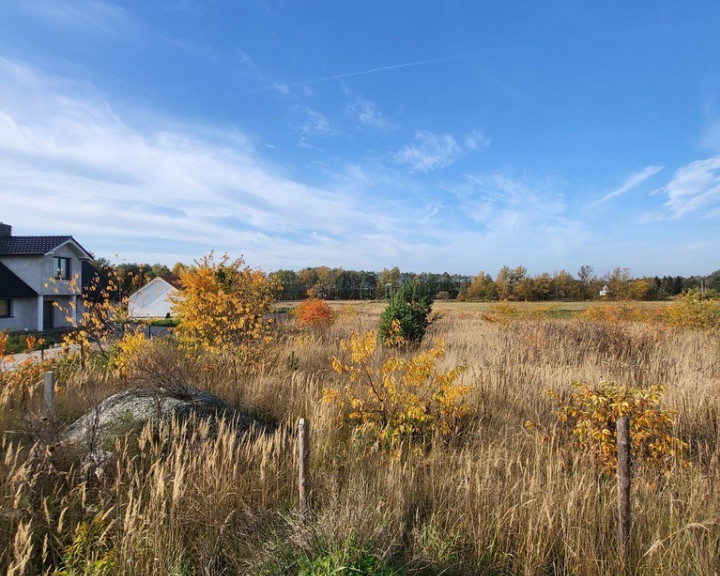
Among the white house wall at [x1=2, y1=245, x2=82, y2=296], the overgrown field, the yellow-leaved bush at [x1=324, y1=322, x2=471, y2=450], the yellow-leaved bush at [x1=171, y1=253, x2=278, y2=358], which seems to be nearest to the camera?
the overgrown field

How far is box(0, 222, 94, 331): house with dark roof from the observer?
74.8 feet

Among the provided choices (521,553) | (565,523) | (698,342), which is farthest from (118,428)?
(698,342)

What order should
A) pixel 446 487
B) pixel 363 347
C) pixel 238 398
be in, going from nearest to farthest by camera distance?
pixel 446 487, pixel 363 347, pixel 238 398

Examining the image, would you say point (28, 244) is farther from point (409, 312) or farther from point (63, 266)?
point (409, 312)

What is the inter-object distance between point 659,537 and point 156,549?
309 centimetres

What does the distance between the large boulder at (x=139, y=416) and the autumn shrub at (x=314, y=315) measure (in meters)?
10.6

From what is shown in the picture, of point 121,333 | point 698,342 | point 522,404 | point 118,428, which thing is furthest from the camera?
point 698,342

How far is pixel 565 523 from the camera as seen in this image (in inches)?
97.9

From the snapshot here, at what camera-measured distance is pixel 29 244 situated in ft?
80.6

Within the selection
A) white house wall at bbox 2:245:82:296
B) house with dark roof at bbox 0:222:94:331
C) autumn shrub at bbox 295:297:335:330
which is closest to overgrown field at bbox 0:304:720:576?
autumn shrub at bbox 295:297:335:330

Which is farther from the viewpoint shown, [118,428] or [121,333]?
[121,333]

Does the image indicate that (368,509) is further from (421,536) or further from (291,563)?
(291,563)

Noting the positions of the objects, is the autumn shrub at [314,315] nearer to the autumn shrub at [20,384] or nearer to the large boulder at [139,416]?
the autumn shrub at [20,384]

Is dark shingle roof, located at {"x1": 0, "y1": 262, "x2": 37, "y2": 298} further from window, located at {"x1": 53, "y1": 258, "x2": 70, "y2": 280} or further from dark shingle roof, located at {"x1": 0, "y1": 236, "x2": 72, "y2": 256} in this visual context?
window, located at {"x1": 53, "y1": 258, "x2": 70, "y2": 280}
